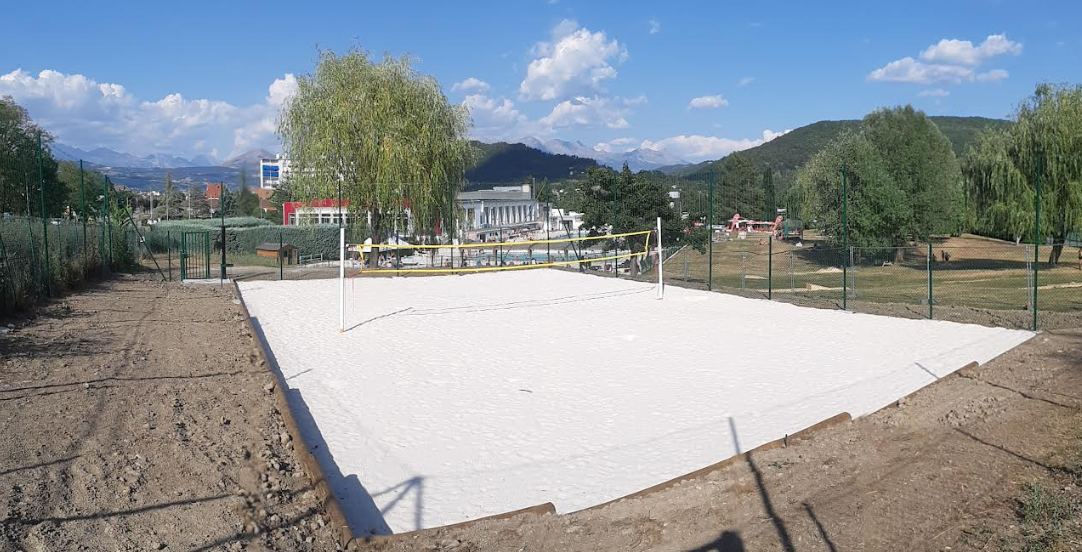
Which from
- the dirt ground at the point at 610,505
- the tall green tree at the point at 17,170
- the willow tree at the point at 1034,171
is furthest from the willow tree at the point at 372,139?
the willow tree at the point at 1034,171

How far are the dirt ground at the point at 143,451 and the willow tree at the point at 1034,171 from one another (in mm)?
26302

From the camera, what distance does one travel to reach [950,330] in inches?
471

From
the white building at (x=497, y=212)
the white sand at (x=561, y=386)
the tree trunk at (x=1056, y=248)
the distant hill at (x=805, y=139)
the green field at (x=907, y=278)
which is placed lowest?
the white sand at (x=561, y=386)

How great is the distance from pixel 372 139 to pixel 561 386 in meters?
16.6

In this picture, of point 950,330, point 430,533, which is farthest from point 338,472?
point 950,330

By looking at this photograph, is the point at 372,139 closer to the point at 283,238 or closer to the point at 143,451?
the point at 143,451

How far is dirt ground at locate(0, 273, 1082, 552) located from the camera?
436 cm

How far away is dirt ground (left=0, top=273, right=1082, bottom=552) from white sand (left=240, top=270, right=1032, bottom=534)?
1.43ft

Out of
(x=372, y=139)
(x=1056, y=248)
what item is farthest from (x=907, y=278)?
(x=372, y=139)

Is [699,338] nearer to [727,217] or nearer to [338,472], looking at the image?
[338,472]

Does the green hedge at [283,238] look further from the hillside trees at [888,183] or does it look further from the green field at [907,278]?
the hillside trees at [888,183]

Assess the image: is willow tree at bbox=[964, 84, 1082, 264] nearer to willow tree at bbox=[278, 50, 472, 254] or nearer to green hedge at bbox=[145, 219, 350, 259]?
willow tree at bbox=[278, 50, 472, 254]

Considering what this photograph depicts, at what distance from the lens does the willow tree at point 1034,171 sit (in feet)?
88.8

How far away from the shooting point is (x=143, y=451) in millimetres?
5695
